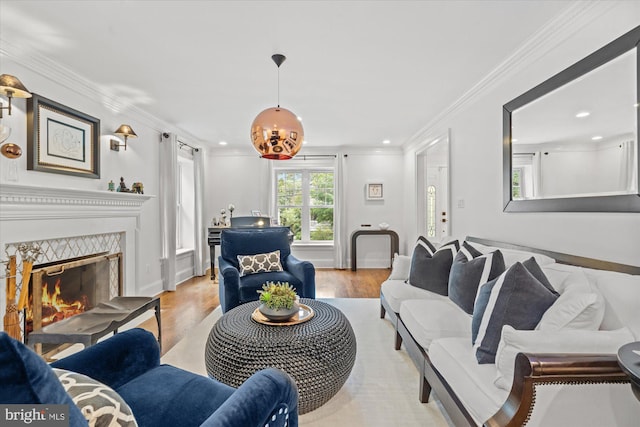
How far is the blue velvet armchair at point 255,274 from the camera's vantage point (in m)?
2.99

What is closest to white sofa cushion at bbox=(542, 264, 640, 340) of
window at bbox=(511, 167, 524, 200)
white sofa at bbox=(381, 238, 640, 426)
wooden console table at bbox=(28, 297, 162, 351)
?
white sofa at bbox=(381, 238, 640, 426)

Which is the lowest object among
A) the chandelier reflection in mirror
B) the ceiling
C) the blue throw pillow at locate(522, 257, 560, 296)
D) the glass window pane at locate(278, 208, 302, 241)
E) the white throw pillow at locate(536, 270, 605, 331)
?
the white throw pillow at locate(536, 270, 605, 331)

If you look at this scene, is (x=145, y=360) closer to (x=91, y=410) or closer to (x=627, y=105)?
(x=91, y=410)

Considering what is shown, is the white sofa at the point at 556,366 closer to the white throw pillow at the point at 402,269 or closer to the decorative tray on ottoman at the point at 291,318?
the decorative tray on ottoman at the point at 291,318

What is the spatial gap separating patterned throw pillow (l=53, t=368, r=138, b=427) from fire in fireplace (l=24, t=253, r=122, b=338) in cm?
237

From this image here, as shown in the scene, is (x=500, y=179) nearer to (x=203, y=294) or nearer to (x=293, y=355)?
(x=293, y=355)

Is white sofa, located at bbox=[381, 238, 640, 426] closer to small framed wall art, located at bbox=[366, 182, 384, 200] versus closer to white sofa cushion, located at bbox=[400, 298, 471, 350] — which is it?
white sofa cushion, located at bbox=[400, 298, 471, 350]

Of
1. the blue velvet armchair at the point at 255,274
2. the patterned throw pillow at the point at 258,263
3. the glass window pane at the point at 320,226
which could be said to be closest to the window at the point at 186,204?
the glass window pane at the point at 320,226

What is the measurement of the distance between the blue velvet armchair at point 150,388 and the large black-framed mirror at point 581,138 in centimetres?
206

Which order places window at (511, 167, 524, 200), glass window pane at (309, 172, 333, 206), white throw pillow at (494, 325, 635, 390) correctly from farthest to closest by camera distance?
glass window pane at (309, 172, 333, 206), window at (511, 167, 524, 200), white throw pillow at (494, 325, 635, 390)

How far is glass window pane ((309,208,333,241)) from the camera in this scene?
21.6 ft

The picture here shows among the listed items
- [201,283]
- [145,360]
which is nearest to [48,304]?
[145,360]

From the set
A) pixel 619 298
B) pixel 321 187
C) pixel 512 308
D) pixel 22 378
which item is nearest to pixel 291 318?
pixel 512 308

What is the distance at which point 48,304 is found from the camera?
9.14ft
